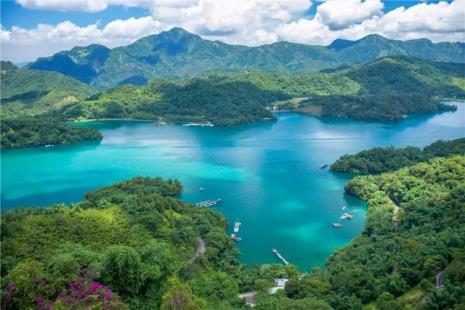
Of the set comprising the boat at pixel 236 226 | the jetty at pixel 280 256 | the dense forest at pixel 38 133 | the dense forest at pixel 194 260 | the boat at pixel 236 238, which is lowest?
the jetty at pixel 280 256

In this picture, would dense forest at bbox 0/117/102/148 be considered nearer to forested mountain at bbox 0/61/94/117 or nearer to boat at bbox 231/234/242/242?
forested mountain at bbox 0/61/94/117

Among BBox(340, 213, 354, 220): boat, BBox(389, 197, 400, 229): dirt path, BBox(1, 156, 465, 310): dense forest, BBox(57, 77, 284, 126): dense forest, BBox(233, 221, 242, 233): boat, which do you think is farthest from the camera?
BBox(57, 77, 284, 126): dense forest

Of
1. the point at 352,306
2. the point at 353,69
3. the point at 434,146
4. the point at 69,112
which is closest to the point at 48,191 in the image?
the point at 352,306

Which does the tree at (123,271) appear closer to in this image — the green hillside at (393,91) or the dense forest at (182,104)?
the dense forest at (182,104)

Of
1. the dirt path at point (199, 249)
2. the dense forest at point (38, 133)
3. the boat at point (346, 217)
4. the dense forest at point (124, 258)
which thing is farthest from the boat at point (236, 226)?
the dense forest at point (38, 133)

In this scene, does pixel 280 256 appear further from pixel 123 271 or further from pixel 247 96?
pixel 247 96

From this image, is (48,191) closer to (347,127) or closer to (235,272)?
(235,272)

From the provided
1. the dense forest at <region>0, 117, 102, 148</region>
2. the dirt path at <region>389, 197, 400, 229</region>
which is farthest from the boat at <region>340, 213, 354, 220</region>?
the dense forest at <region>0, 117, 102, 148</region>
